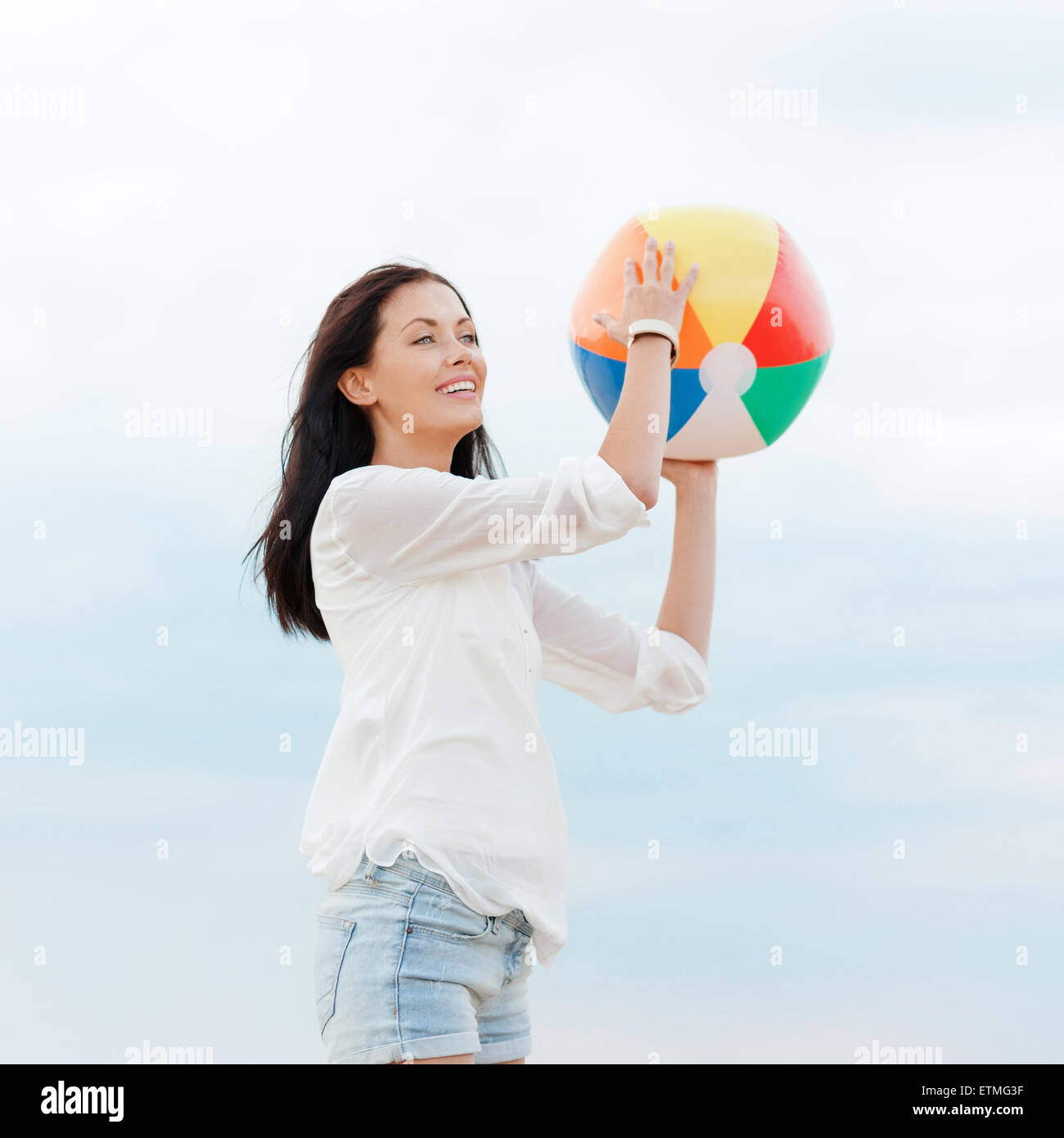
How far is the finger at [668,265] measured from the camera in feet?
9.49

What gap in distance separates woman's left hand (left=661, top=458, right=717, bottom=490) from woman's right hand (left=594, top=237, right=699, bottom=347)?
1.43ft

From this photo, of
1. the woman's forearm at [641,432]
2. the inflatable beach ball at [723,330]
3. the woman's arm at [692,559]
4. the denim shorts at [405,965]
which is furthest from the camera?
the woman's arm at [692,559]

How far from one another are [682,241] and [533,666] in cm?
108

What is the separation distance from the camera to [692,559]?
325 cm

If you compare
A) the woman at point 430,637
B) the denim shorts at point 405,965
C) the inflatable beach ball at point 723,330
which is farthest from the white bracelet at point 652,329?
the denim shorts at point 405,965

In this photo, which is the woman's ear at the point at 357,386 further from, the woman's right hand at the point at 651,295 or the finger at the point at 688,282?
the finger at the point at 688,282

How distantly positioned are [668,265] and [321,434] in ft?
2.86

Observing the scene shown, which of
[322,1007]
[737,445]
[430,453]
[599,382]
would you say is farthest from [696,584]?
[322,1007]

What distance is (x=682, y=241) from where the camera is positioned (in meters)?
3.01

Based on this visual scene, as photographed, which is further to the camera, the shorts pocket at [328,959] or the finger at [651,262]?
the finger at [651,262]

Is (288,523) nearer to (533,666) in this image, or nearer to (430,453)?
(430,453)

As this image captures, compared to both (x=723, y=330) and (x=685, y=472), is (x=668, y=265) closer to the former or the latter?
(x=723, y=330)
